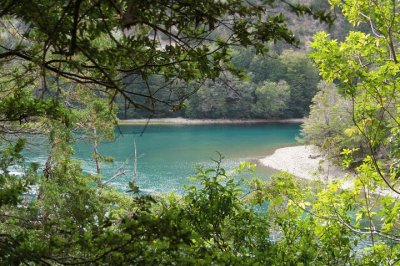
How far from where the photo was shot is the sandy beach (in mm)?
25312

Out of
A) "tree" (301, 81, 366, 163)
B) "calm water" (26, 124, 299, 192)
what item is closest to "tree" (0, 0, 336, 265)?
"calm water" (26, 124, 299, 192)

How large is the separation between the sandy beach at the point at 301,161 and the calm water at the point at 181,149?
977 mm

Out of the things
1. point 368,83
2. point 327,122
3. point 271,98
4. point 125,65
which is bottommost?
point 327,122

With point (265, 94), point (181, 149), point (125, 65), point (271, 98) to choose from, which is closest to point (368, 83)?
point (125, 65)

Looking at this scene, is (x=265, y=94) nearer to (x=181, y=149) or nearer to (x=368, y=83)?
(x=181, y=149)

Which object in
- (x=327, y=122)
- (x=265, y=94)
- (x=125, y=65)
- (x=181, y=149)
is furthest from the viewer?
(x=265, y=94)

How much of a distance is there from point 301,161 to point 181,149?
7.72 metres

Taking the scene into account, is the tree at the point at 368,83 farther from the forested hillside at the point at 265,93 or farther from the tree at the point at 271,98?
the tree at the point at 271,98

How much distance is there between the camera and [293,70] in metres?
48.7

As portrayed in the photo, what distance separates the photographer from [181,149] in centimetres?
3077

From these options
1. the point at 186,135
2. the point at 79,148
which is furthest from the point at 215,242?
the point at 186,135

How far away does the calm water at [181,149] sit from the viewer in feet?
69.2

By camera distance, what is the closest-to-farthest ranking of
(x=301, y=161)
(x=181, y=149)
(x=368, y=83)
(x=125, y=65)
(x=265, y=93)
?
(x=125, y=65)
(x=368, y=83)
(x=301, y=161)
(x=181, y=149)
(x=265, y=93)

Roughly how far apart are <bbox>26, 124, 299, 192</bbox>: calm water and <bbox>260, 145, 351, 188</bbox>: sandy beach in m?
0.98
